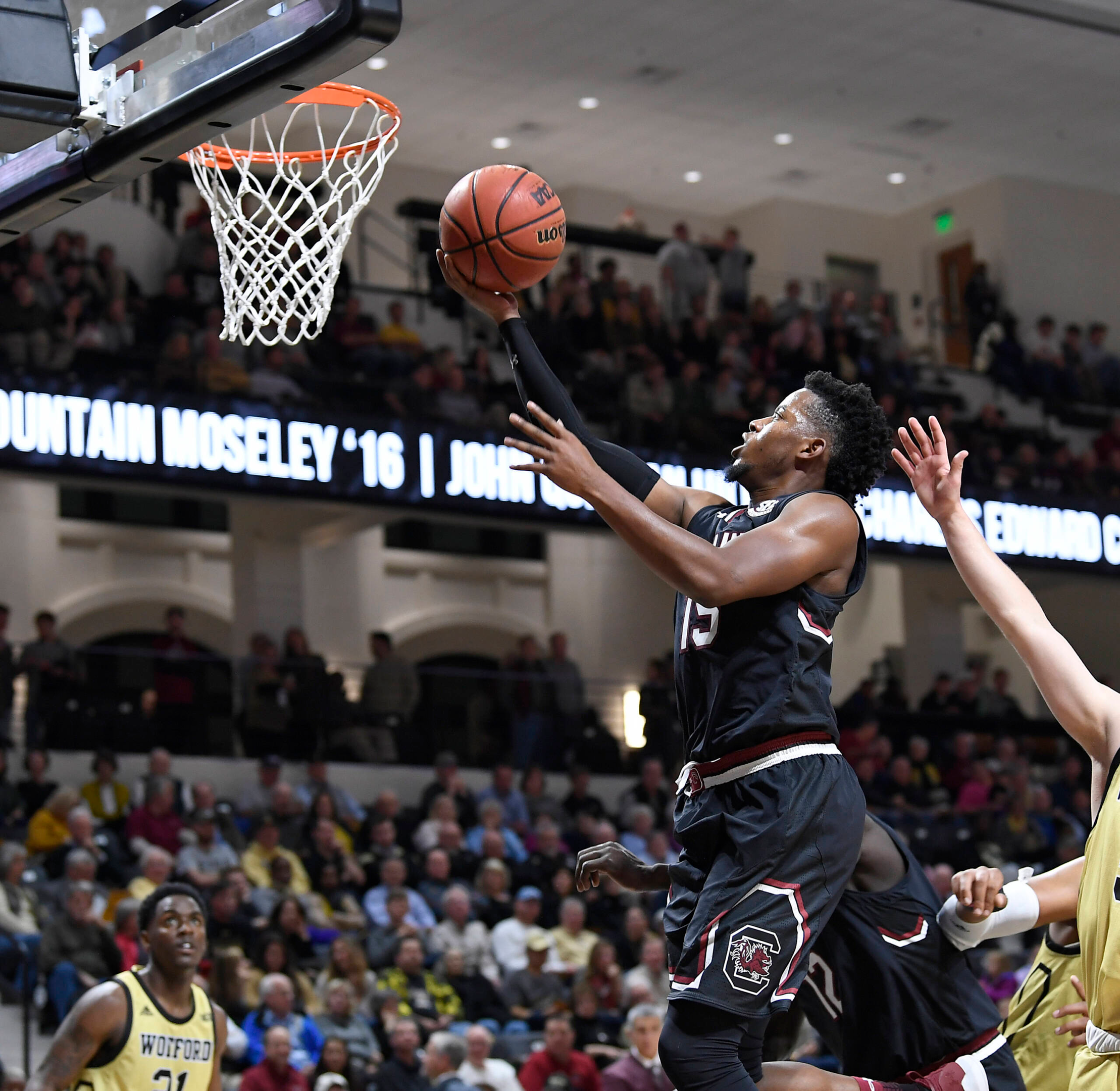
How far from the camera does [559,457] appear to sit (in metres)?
3.77

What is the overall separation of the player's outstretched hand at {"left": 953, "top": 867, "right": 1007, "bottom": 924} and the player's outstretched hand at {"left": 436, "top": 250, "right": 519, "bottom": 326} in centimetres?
170

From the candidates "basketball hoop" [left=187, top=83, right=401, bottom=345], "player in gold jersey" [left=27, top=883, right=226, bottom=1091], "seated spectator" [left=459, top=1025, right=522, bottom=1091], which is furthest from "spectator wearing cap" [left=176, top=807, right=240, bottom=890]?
"basketball hoop" [left=187, top=83, right=401, bottom=345]

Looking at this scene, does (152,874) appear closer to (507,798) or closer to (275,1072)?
(275,1072)

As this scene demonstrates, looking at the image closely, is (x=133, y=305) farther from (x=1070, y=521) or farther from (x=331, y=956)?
(x=1070, y=521)

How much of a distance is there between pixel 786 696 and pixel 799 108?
1745 cm

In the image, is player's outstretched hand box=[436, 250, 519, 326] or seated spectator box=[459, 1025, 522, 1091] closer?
player's outstretched hand box=[436, 250, 519, 326]

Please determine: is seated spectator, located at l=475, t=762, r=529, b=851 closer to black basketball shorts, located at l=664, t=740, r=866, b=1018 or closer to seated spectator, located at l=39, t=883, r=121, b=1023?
seated spectator, located at l=39, t=883, r=121, b=1023

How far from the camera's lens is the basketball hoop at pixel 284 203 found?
584cm

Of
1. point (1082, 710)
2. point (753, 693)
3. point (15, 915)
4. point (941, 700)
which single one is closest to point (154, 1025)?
point (753, 693)

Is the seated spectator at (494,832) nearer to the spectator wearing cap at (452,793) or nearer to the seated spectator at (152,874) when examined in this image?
the spectator wearing cap at (452,793)

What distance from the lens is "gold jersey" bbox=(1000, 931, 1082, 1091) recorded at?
491 centimetres

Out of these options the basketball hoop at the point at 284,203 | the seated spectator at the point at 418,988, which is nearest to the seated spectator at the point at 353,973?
the seated spectator at the point at 418,988

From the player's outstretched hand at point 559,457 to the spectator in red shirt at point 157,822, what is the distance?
8.70m

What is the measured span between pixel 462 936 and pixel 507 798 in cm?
272
